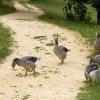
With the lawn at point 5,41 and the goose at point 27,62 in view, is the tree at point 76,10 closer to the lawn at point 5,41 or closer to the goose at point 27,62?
the lawn at point 5,41

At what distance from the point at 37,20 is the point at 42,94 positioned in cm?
1799

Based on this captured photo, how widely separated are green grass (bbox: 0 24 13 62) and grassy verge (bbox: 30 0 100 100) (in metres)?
4.03

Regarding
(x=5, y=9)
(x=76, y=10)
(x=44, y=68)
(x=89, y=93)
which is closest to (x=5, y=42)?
(x=44, y=68)

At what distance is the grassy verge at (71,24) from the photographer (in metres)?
13.7

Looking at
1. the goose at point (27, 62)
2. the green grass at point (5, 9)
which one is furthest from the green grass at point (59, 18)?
the goose at point (27, 62)

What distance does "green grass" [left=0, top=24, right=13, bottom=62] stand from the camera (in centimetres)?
2023

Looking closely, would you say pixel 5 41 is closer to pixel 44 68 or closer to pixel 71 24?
pixel 44 68

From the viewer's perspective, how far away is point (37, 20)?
103 ft

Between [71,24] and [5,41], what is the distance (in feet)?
24.0

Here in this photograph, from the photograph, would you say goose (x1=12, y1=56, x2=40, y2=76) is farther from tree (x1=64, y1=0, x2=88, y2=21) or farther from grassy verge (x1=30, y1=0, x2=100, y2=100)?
tree (x1=64, y1=0, x2=88, y2=21)

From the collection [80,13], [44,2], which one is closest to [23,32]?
[80,13]

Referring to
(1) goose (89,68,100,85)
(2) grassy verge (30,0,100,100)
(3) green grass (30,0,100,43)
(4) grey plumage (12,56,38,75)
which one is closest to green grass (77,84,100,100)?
(2) grassy verge (30,0,100,100)

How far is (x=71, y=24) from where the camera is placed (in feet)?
97.2

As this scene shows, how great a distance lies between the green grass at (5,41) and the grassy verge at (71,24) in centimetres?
403
